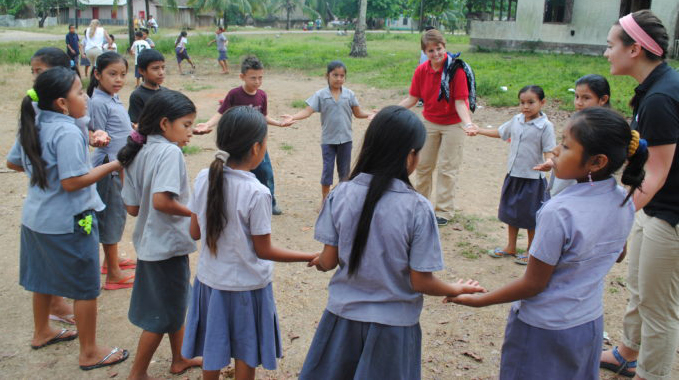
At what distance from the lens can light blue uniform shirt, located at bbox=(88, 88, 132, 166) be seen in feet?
13.0

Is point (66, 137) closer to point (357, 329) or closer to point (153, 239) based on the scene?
point (153, 239)

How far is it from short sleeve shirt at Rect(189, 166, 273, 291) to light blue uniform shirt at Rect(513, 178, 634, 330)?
1.19 m

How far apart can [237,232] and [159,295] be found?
755mm

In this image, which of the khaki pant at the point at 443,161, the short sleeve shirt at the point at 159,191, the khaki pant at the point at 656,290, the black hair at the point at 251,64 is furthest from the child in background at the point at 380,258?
the khaki pant at the point at 443,161

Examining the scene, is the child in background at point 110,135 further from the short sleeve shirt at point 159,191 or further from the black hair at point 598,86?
the black hair at point 598,86

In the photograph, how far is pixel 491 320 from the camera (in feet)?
12.8

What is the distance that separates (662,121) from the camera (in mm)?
2529

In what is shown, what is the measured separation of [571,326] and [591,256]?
309 millimetres

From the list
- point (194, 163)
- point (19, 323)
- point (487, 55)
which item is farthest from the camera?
point (487, 55)

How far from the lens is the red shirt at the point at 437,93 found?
542 cm

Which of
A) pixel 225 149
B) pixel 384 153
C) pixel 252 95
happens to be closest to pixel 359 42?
pixel 252 95

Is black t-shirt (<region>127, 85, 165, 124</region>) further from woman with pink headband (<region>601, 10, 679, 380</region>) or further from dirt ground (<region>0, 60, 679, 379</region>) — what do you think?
woman with pink headband (<region>601, 10, 679, 380</region>)

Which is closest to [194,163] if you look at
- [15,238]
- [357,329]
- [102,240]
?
[15,238]

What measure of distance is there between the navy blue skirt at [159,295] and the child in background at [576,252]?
168 centimetres
